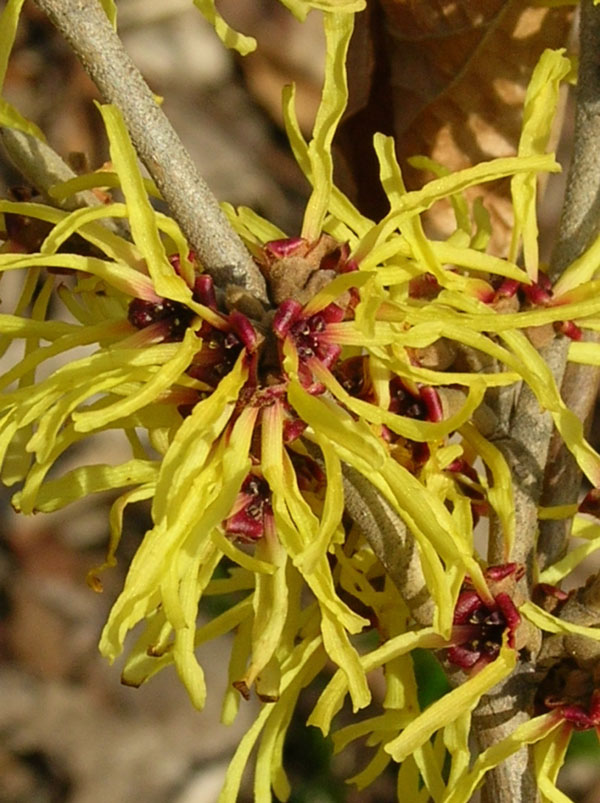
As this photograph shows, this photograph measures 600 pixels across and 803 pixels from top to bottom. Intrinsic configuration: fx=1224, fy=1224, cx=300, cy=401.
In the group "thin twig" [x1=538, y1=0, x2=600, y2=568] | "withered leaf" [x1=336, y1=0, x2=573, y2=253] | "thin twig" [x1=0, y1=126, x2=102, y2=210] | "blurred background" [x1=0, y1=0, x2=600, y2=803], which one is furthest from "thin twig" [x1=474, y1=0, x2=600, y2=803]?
"blurred background" [x1=0, y1=0, x2=600, y2=803]

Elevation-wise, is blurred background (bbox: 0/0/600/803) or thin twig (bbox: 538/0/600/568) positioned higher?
thin twig (bbox: 538/0/600/568)

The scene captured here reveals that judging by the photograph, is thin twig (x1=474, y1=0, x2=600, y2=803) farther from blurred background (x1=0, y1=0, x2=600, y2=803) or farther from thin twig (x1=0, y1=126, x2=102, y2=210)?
blurred background (x1=0, y1=0, x2=600, y2=803)

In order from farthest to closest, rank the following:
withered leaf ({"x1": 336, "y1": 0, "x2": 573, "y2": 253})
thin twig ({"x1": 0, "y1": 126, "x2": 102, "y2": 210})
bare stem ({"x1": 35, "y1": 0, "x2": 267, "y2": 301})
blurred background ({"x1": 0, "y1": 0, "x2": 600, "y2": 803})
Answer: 1. blurred background ({"x1": 0, "y1": 0, "x2": 600, "y2": 803})
2. withered leaf ({"x1": 336, "y1": 0, "x2": 573, "y2": 253})
3. thin twig ({"x1": 0, "y1": 126, "x2": 102, "y2": 210})
4. bare stem ({"x1": 35, "y1": 0, "x2": 267, "y2": 301})

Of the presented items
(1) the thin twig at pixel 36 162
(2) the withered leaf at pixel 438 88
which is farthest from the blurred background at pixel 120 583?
(1) the thin twig at pixel 36 162

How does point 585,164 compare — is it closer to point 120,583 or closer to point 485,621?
point 485,621

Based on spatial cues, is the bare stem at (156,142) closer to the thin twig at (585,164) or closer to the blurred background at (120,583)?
the thin twig at (585,164)

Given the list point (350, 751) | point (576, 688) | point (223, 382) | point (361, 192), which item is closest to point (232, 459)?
point (223, 382)

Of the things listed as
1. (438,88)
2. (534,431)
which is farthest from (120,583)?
(534,431)
